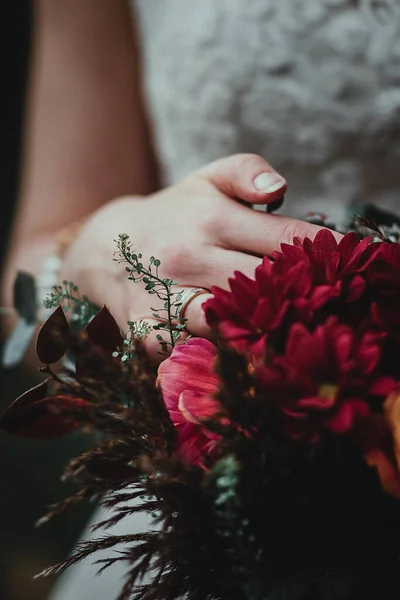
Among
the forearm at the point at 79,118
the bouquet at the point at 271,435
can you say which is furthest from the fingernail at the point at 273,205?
the forearm at the point at 79,118

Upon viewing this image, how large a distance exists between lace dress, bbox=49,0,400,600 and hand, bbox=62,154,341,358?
0.27 metres

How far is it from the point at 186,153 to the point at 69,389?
58cm

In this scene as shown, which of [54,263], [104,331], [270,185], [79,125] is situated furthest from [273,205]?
[79,125]

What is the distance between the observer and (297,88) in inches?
25.9

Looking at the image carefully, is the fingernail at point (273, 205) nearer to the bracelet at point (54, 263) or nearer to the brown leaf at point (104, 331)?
the brown leaf at point (104, 331)

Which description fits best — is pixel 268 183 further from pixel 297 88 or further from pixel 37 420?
pixel 297 88

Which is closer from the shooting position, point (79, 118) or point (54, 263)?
point (54, 263)

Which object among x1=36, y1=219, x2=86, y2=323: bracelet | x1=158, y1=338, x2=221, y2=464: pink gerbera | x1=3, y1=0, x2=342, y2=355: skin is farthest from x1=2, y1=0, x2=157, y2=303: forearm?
x1=158, y1=338, x2=221, y2=464: pink gerbera

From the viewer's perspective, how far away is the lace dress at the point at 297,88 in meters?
0.62

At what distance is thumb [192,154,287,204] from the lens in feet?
1.17

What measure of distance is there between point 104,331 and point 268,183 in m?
0.13

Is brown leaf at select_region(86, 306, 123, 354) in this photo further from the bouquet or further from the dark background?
the dark background

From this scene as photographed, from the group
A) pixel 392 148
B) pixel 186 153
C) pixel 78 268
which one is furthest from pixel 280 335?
pixel 186 153

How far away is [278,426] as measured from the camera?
22cm
